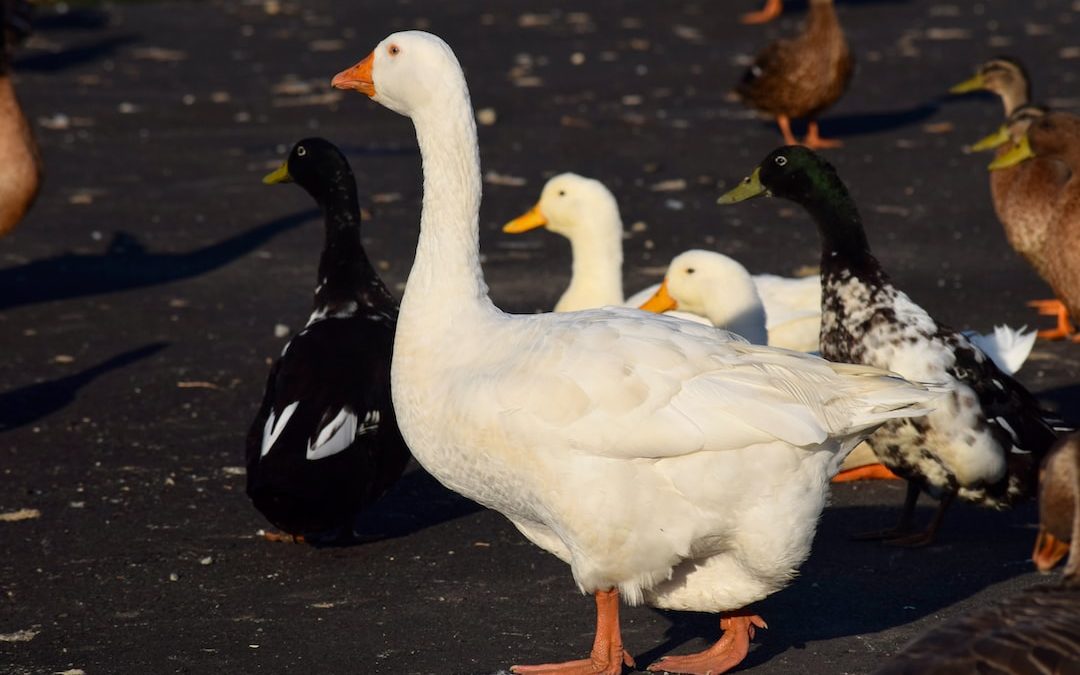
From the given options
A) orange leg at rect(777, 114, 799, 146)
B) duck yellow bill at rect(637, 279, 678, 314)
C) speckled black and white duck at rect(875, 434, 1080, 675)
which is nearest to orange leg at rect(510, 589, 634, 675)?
speckled black and white duck at rect(875, 434, 1080, 675)

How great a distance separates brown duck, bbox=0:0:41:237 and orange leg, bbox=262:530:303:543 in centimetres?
427

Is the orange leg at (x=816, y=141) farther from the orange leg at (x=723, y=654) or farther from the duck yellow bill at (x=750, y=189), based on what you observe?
the orange leg at (x=723, y=654)

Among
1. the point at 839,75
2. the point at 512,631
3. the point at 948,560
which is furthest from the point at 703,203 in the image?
the point at 512,631

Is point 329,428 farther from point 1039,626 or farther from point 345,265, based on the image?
point 1039,626

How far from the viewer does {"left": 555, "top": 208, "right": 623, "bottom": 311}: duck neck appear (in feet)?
26.5

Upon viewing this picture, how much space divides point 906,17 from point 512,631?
16.0 metres

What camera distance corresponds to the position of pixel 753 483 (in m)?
4.58

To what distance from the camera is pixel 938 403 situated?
18.5 ft

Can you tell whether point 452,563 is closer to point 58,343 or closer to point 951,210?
point 58,343

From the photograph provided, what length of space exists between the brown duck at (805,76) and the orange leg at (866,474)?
22.5 feet

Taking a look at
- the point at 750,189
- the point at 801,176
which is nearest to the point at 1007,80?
the point at 750,189

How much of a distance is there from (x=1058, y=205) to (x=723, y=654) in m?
3.85

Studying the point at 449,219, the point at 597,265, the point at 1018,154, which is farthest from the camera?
the point at 1018,154

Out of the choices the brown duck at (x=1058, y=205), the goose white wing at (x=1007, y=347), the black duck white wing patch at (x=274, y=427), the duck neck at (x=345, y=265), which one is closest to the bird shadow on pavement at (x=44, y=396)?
the duck neck at (x=345, y=265)
